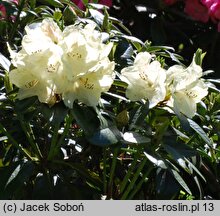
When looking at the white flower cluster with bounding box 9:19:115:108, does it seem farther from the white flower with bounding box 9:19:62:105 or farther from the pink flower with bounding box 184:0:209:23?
the pink flower with bounding box 184:0:209:23

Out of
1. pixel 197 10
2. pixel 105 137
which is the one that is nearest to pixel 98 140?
pixel 105 137

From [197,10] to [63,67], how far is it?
156cm

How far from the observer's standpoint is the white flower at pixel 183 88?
150cm

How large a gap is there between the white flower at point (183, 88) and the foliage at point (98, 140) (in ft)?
0.07

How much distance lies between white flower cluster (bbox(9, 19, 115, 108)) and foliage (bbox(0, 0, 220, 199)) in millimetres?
35

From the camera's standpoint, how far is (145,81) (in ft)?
4.94

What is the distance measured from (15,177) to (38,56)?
33cm

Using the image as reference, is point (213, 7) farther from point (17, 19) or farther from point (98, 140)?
point (98, 140)

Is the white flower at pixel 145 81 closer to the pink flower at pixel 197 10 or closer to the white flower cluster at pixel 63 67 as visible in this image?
the white flower cluster at pixel 63 67

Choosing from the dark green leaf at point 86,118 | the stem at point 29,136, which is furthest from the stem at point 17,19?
the dark green leaf at point 86,118

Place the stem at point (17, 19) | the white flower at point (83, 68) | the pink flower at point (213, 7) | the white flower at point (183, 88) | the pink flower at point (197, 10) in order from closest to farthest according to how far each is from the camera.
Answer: the white flower at point (83, 68) < the white flower at point (183, 88) < the stem at point (17, 19) < the pink flower at point (213, 7) < the pink flower at point (197, 10)

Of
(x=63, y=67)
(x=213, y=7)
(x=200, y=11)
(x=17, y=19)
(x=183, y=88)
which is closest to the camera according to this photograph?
(x=63, y=67)

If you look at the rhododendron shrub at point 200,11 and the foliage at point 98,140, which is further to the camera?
the rhododendron shrub at point 200,11

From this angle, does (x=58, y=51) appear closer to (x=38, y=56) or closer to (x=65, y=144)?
(x=38, y=56)
